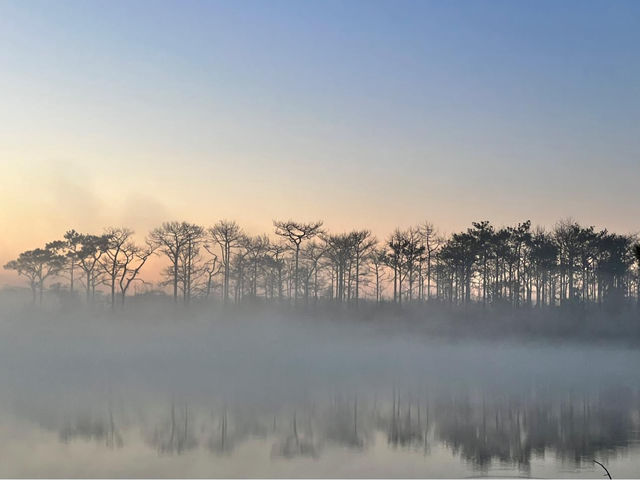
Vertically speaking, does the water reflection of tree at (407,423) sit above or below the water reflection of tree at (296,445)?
below

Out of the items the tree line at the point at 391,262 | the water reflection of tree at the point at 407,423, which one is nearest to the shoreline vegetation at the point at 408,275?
the tree line at the point at 391,262

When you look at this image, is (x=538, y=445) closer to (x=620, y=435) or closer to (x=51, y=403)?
(x=620, y=435)

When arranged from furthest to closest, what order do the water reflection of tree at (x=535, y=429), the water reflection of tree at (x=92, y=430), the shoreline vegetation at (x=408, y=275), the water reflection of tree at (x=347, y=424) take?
the shoreline vegetation at (x=408, y=275)
the water reflection of tree at (x=347, y=424)
the water reflection of tree at (x=92, y=430)
the water reflection of tree at (x=535, y=429)

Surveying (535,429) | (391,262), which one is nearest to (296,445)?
(535,429)

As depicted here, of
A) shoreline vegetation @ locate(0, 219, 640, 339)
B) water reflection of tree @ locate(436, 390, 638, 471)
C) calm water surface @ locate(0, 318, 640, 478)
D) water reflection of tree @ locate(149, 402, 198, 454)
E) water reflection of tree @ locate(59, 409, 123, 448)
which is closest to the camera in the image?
calm water surface @ locate(0, 318, 640, 478)

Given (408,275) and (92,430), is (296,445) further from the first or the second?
(408,275)

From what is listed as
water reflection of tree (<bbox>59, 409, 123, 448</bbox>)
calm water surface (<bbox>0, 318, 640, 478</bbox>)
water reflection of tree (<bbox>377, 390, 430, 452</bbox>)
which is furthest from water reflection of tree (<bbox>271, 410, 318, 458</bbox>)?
water reflection of tree (<bbox>59, 409, 123, 448</bbox>)

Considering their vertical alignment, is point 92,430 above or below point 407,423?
above

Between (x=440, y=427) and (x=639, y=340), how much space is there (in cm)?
4712

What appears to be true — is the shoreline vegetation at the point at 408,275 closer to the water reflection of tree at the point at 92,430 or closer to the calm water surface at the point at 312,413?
the calm water surface at the point at 312,413

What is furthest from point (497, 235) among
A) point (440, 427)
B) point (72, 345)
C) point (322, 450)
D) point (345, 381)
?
point (322, 450)

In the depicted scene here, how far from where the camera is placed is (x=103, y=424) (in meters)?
23.1

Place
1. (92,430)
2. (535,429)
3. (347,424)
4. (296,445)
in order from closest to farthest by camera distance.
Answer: (296,445) < (92,430) < (535,429) < (347,424)

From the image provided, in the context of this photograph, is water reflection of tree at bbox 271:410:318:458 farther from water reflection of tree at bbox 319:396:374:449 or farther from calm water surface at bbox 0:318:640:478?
water reflection of tree at bbox 319:396:374:449
